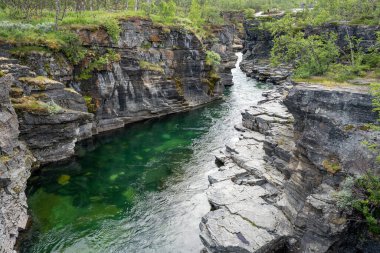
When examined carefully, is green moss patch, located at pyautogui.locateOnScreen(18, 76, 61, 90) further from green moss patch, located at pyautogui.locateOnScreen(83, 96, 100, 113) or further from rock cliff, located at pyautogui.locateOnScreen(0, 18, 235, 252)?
green moss patch, located at pyautogui.locateOnScreen(83, 96, 100, 113)

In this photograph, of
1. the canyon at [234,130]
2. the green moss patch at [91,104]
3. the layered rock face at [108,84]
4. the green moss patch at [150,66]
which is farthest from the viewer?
the green moss patch at [150,66]

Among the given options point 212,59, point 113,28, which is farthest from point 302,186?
point 212,59

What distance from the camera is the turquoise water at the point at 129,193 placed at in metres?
22.5

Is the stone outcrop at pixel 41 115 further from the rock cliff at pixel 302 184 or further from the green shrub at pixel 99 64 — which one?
the rock cliff at pixel 302 184

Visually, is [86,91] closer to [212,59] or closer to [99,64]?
[99,64]

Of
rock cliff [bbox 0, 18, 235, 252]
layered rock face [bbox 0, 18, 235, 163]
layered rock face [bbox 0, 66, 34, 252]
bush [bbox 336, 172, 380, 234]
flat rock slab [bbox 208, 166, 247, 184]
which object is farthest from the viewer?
layered rock face [bbox 0, 18, 235, 163]

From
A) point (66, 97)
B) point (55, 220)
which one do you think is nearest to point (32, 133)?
point (66, 97)

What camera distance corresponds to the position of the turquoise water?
2252cm

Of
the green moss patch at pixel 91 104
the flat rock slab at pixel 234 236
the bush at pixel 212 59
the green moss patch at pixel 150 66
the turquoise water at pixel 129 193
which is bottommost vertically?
the turquoise water at pixel 129 193

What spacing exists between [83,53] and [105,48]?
359 centimetres

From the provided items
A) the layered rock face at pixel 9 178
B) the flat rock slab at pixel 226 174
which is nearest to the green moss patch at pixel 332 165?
the flat rock slab at pixel 226 174

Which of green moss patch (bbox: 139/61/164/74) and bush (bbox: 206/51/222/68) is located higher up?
bush (bbox: 206/51/222/68)

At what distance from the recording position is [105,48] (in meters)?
43.3

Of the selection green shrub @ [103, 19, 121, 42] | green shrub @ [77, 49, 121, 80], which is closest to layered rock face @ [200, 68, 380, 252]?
green shrub @ [77, 49, 121, 80]
